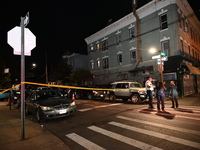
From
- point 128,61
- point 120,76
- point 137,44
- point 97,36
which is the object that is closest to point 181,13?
point 137,44

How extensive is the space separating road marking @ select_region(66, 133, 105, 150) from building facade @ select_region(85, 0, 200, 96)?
1146cm

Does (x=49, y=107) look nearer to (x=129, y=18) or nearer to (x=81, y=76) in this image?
(x=81, y=76)

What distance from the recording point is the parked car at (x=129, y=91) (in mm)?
12531

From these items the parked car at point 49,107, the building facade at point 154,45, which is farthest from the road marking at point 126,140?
the building facade at point 154,45

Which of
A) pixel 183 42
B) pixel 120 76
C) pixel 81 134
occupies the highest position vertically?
pixel 183 42

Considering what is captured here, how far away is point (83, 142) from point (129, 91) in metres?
9.33

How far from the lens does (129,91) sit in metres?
13.3

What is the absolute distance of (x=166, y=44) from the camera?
58.7ft

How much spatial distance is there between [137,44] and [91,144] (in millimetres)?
18388

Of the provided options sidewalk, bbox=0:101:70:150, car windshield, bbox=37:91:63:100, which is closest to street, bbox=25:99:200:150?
sidewalk, bbox=0:101:70:150

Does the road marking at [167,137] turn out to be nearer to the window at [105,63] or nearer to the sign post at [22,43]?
the sign post at [22,43]

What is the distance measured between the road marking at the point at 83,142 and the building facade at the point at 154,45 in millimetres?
11459

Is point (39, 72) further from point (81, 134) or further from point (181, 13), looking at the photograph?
point (81, 134)

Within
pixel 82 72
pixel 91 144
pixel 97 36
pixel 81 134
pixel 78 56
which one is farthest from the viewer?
pixel 78 56
